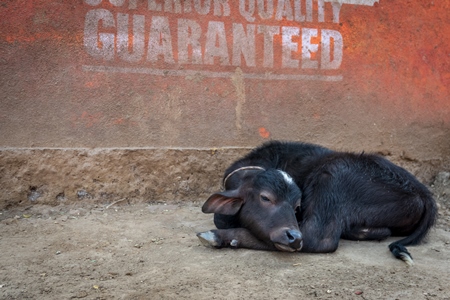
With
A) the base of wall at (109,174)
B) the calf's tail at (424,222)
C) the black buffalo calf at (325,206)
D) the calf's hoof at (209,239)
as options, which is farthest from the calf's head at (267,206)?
the base of wall at (109,174)

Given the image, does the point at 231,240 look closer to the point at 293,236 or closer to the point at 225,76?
the point at 293,236

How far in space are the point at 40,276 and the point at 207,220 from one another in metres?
1.68

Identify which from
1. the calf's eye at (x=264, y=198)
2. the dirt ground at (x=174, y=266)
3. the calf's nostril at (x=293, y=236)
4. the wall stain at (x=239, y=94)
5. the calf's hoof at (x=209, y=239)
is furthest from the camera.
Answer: the wall stain at (x=239, y=94)

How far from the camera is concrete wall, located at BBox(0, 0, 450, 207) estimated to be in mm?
4180

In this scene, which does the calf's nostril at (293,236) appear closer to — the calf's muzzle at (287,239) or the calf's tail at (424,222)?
the calf's muzzle at (287,239)

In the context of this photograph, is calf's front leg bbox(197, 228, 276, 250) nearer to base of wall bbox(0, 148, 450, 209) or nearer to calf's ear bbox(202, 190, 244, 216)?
calf's ear bbox(202, 190, 244, 216)

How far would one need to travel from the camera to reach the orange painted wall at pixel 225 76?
4188 mm

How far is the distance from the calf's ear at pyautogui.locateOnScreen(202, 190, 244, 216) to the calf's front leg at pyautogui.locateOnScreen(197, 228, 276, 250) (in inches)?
7.9

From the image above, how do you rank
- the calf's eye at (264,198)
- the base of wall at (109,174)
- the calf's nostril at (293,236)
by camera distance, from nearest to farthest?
the calf's nostril at (293,236), the calf's eye at (264,198), the base of wall at (109,174)

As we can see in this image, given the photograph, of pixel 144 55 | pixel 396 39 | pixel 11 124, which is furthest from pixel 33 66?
A: pixel 396 39

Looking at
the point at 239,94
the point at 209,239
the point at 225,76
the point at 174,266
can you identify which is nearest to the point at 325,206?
the point at 209,239

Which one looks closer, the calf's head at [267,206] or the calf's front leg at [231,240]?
the calf's head at [267,206]

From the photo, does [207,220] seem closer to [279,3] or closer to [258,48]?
[258,48]

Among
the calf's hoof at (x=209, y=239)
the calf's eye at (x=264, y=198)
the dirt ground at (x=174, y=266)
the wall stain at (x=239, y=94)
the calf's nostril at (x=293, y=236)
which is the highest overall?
the wall stain at (x=239, y=94)
